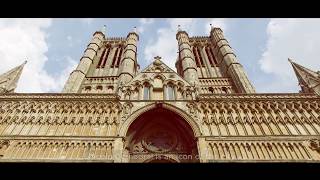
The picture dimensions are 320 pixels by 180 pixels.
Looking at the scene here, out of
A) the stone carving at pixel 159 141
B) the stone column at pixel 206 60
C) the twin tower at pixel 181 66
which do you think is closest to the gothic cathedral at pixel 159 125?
the stone carving at pixel 159 141

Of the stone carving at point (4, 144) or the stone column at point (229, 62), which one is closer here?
the stone carving at point (4, 144)

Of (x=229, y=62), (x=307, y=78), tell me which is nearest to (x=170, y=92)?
(x=307, y=78)

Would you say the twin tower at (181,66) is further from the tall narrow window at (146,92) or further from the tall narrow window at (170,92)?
the tall narrow window at (170,92)

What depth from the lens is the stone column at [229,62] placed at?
24.0 meters

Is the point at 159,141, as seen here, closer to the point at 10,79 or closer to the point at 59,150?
the point at 59,150

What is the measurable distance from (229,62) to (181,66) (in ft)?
18.4

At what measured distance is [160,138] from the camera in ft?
54.2

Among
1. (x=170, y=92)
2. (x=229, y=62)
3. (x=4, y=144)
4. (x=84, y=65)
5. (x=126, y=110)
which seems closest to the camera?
(x=4, y=144)

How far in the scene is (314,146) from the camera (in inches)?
566

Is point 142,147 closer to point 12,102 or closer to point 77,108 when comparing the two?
point 77,108

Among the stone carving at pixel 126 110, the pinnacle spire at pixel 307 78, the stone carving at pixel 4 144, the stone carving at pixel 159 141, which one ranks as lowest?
the stone carving at pixel 4 144

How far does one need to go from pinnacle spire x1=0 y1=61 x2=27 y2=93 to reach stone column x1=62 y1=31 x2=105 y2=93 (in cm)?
378

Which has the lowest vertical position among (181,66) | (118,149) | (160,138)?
(118,149)

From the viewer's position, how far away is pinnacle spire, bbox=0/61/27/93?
1992cm
